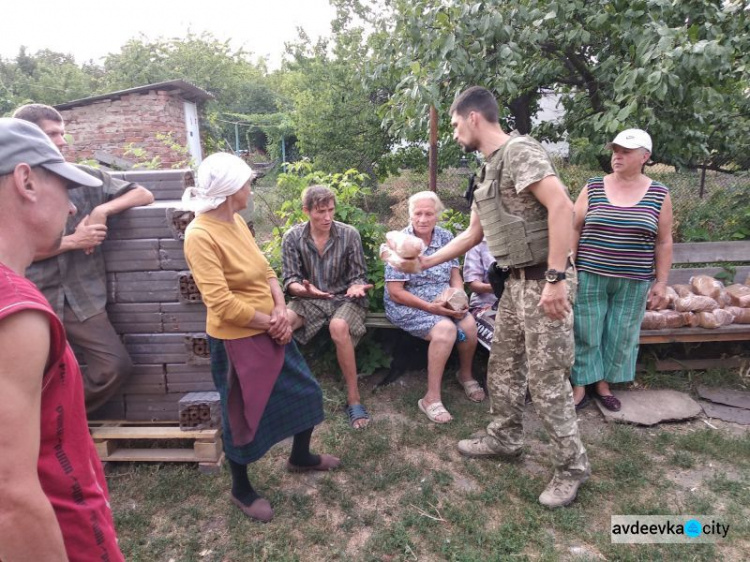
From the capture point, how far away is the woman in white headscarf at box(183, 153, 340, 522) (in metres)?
2.22

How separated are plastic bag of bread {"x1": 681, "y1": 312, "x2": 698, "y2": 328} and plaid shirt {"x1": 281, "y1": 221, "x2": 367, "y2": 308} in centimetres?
263

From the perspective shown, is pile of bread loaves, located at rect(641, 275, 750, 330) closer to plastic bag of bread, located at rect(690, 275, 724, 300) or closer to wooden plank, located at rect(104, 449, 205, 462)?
plastic bag of bread, located at rect(690, 275, 724, 300)

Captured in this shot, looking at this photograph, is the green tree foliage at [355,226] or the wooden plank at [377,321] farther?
the green tree foliage at [355,226]

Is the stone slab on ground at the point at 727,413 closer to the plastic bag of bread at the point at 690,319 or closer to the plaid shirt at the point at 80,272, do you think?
the plastic bag of bread at the point at 690,319

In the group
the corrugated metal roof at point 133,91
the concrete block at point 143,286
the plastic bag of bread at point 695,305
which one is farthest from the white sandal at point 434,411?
the corrugated metal roof at point 133,91

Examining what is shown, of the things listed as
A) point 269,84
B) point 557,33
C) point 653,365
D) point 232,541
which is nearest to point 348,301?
point 232,541

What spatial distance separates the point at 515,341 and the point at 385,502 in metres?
1.18

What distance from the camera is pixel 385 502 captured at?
8.93 ft

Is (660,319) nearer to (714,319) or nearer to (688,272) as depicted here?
(714,319)

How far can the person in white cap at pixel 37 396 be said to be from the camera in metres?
0.81

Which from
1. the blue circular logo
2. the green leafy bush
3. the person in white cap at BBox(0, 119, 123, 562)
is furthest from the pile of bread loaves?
the person in white cap at BBox(0, 119, 123, 562)

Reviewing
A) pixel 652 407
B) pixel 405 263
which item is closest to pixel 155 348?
pixel 405 263

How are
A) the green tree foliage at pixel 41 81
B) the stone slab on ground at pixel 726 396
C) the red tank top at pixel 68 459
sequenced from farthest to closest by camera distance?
1. the green tree foliage at pixel 41 81
2. the stone slab on ground at pixel 726 396
3. the red tank top at pixel 68 459

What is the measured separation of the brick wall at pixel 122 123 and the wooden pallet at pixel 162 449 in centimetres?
1203
